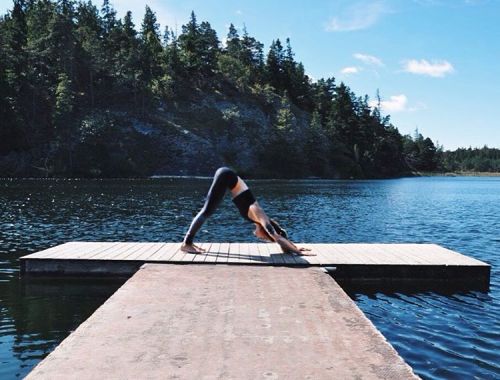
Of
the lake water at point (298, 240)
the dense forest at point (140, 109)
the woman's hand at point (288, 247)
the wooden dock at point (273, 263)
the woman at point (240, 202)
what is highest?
the dense forest at point (140, 109)

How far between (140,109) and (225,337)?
341 feet

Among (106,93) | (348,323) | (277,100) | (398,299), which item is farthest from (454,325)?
(277,100)

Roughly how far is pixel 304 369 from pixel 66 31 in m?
113

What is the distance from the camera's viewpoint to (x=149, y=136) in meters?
98.0

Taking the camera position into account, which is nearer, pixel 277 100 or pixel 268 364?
pixel 268 364

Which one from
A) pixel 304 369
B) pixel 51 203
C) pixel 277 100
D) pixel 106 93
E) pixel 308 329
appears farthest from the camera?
pixel 277 100

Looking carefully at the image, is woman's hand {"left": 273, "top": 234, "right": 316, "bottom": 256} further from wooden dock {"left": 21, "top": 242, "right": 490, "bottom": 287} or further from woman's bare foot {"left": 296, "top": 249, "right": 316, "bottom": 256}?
wooden dock {"left": 21, "top": 242, "right": 490, "bottom": 287}

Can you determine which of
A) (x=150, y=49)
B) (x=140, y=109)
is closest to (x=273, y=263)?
(x=140, y=109)

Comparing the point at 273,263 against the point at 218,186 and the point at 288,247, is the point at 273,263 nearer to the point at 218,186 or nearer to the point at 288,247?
the point at 288,247

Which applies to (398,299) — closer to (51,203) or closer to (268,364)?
(268,364)

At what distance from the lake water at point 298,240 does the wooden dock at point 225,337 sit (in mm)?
1849

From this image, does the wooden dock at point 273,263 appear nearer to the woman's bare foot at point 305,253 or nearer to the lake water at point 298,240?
the woman's bare foot at point 305,253

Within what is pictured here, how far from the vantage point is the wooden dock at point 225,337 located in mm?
5113

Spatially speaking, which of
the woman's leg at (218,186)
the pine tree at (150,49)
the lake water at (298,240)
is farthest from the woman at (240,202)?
the pine tree at (150,49)
